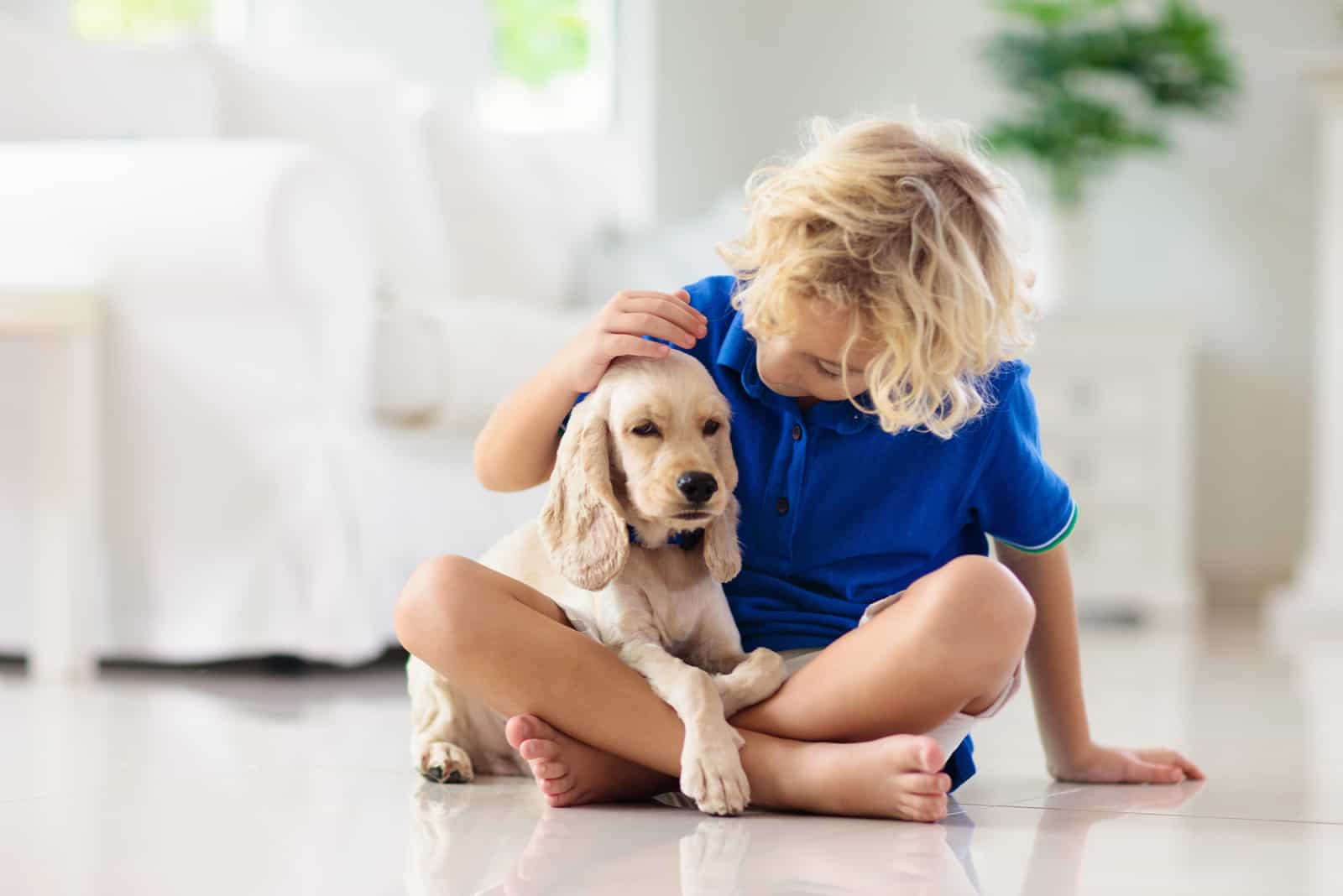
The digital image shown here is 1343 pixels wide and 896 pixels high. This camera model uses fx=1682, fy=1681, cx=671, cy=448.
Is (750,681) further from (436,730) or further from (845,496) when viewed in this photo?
(436,730)

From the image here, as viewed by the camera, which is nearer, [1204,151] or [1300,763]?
[1300,763]

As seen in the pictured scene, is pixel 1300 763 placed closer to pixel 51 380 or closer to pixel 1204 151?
pixel 51 380

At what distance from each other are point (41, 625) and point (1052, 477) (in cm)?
145

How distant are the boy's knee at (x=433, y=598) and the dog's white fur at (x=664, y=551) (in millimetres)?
75

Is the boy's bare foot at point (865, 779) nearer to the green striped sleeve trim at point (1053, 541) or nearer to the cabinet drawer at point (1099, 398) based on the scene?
the green striped sleeve trim at point (1053, 541)

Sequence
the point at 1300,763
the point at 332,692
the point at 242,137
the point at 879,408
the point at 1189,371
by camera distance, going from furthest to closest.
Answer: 1. the point at 1189,371
2. the point at 242,137
3. the point at 332,692
4. the point at 1300,763
5. the point at 879,408

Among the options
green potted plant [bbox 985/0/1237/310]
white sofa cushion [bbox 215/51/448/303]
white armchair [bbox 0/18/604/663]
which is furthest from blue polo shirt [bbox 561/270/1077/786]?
green potted plant [bbox 985/0/1237/310]

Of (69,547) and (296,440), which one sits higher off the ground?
(296,440)

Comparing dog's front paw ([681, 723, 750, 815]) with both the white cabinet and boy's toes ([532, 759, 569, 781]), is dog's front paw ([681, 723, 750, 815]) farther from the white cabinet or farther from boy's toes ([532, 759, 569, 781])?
the white cabinet

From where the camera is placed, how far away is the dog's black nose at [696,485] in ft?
4.07

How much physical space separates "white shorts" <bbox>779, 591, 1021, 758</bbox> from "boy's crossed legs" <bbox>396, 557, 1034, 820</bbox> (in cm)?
3

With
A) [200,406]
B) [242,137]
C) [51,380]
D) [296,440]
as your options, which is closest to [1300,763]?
[296,440]

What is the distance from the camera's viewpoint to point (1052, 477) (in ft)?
4.69

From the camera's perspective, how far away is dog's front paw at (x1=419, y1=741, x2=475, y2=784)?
1.46 metres
